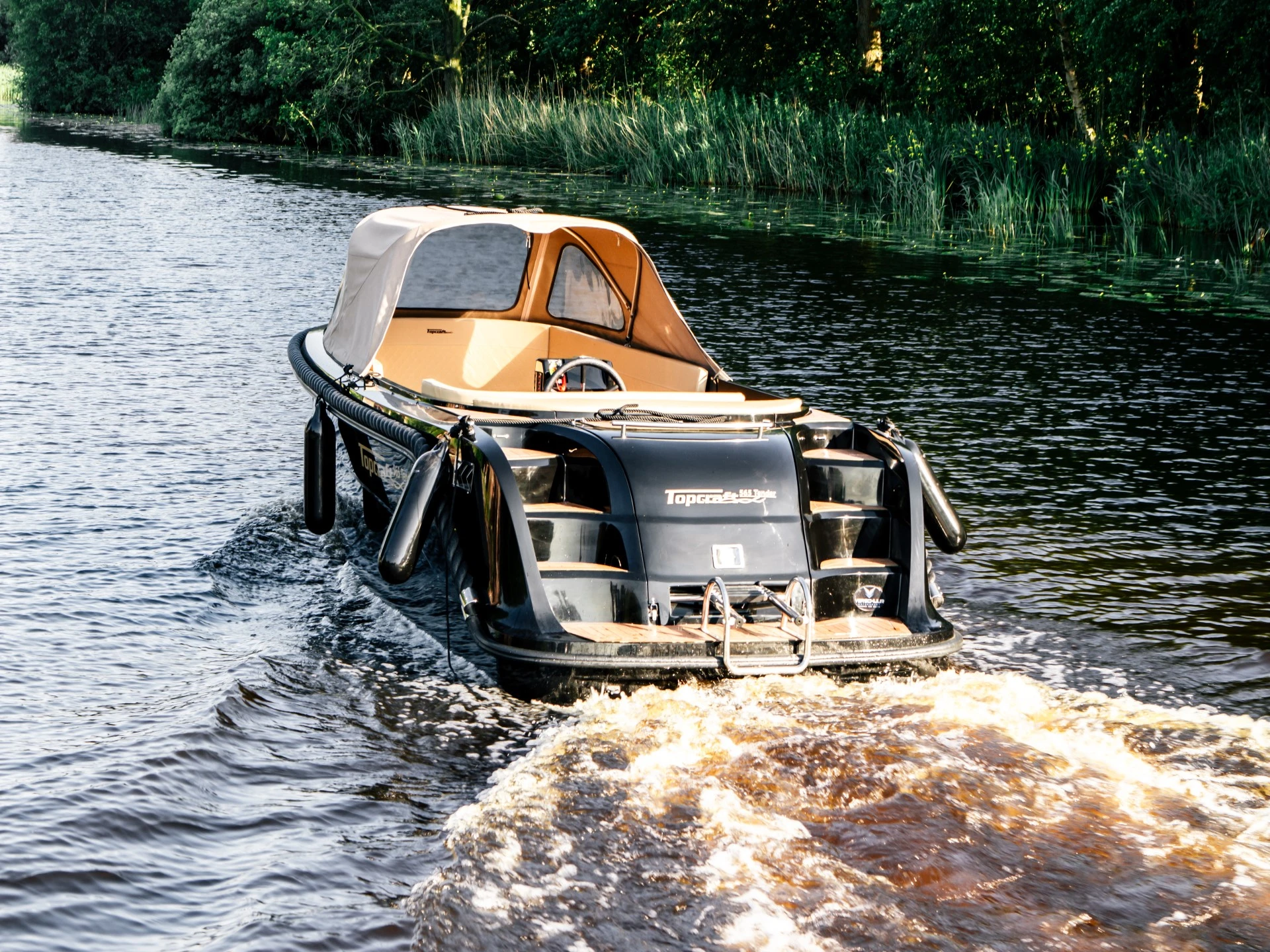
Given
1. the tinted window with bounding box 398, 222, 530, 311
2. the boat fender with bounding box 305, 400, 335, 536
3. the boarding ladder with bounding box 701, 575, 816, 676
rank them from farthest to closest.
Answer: the tinted window with bounding box 398, 222, 530, 311 < the boat fender with bounding box 305, 400, 335, 536 < the boarding ladder with bounding box 701, 575, 816, 676

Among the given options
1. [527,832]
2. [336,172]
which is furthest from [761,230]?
[527,832]

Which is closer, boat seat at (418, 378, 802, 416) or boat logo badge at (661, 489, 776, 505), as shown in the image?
boat logo badge at (661, 489, 776, 505)

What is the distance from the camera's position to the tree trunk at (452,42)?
45.2 meters

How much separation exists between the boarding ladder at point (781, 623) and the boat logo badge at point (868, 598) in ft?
1.08

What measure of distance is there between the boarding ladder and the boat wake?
0.61 ft

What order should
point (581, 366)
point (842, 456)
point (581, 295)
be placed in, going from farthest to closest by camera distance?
point (581, 295)
point (581, 366)
point (842, 456)

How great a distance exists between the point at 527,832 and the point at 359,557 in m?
3.71

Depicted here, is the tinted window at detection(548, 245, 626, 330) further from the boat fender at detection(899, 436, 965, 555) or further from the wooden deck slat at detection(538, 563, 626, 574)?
the wooden deck slat at detection(538, 563, 626, 574)

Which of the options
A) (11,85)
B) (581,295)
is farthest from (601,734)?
(11,85)

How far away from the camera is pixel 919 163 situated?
26422 mm

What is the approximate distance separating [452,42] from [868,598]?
42.2m

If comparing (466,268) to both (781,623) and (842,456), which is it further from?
(781,623)

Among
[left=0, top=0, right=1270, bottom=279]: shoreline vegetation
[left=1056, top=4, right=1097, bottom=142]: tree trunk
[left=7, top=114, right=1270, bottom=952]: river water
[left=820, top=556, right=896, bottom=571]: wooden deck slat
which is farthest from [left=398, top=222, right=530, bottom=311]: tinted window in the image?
[left=1056, top=4, right=1097, bottom=142]: tree trunk

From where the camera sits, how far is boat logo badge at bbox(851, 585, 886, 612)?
6.26m
